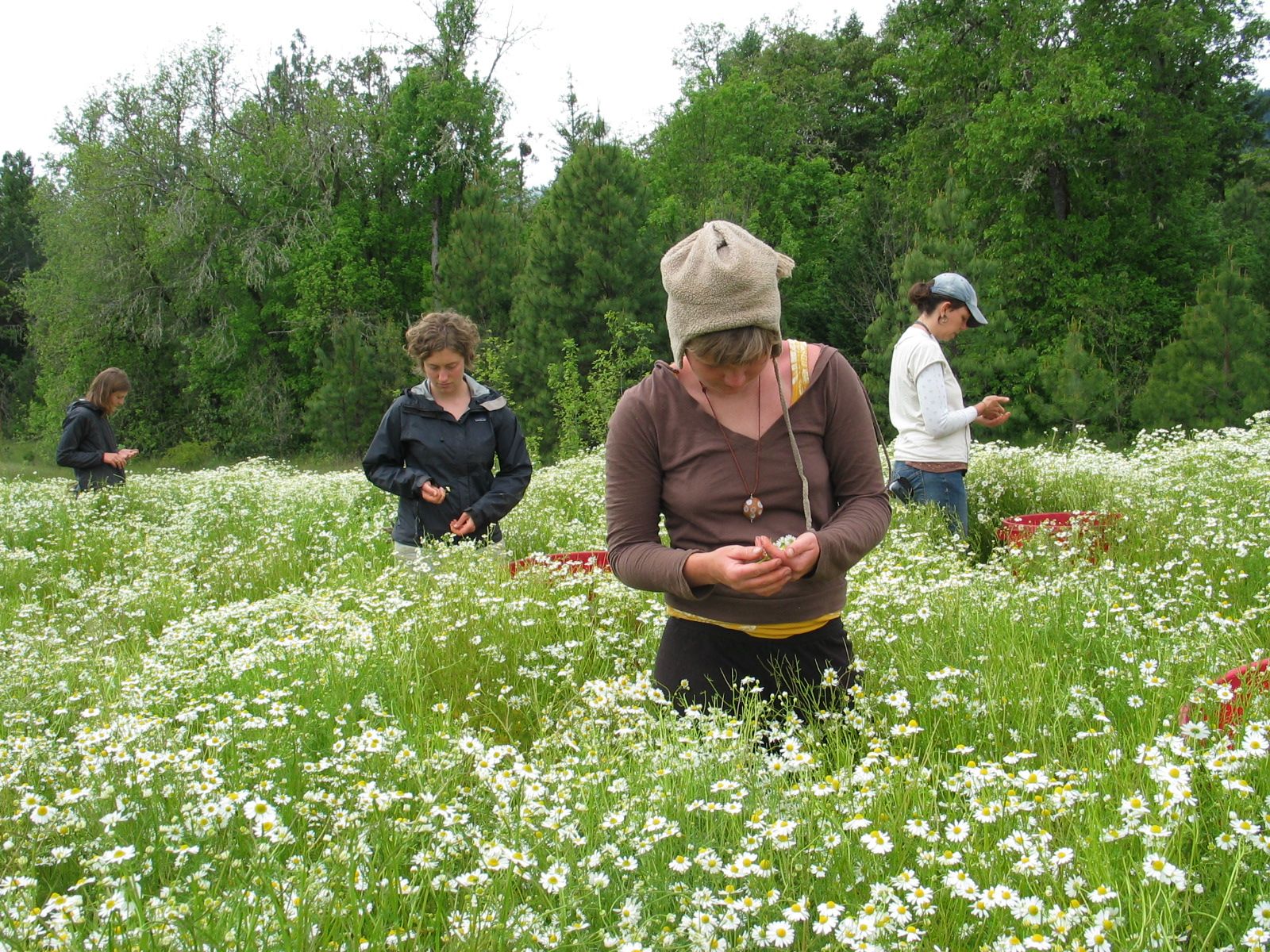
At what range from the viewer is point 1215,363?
19203mm

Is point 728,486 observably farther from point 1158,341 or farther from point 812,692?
point 1158,341

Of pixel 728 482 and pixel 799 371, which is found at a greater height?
pixel 799 371

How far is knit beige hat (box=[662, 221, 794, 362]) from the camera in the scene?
8.09ft

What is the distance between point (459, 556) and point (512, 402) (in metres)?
22.1

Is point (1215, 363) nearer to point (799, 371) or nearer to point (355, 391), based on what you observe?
point (799, 371)

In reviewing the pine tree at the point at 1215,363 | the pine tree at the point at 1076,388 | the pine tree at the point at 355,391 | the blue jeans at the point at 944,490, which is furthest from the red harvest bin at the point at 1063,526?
the pine tree at the point at 355,391

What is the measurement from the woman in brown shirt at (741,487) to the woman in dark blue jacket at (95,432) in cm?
764

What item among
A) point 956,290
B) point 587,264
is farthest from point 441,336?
point 587,264

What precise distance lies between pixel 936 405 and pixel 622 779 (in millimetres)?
3992

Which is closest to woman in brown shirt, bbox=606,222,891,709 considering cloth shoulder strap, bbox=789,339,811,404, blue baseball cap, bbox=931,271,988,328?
cloth shoulder strap, bbox=789,339,811,404

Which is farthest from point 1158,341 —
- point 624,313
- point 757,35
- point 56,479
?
point 56,479

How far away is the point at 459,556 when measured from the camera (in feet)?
16.1

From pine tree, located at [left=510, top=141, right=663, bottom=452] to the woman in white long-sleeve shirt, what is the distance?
60.6ft

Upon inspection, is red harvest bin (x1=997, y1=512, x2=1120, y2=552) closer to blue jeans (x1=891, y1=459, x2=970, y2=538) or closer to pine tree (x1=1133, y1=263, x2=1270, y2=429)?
blue jeans (x1=891, y1=459, x2=970, y2=538)
